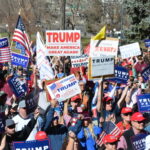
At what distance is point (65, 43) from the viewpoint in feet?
33.7

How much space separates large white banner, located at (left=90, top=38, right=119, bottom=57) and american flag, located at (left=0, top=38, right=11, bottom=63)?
3.61 metres

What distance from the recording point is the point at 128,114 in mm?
7395

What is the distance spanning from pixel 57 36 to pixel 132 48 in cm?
464

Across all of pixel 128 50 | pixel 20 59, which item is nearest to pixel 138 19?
pixel 128 50

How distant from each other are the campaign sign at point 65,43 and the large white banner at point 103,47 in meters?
1.05

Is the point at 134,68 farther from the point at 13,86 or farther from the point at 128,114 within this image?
the point at 128,114

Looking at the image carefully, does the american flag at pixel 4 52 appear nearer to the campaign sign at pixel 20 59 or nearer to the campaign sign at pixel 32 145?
the campaign sign at pixel 20 59

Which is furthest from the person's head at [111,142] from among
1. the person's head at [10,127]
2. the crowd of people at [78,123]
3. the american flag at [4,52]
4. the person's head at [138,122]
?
the american flag at [4,52]

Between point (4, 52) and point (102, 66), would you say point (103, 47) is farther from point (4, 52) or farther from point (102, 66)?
point (4, 52)

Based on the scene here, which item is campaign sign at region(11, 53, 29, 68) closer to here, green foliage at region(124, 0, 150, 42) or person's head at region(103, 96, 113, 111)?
person's head at region(103, 96, 113, 111)

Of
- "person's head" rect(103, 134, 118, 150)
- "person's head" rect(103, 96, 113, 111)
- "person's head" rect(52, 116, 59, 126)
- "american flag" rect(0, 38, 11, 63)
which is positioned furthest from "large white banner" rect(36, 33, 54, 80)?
"person's head" rect(103, 134, 118, 150)

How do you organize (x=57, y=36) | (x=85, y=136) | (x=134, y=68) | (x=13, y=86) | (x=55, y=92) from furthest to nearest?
(x=134, y=68) → (x=57, y=36) → (x=13, y=86) → (x=55, y=92) → (x=85, y=136)

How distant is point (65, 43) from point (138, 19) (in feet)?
66.5

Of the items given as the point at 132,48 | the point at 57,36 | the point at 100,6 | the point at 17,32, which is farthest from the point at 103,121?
the point at 100,6
